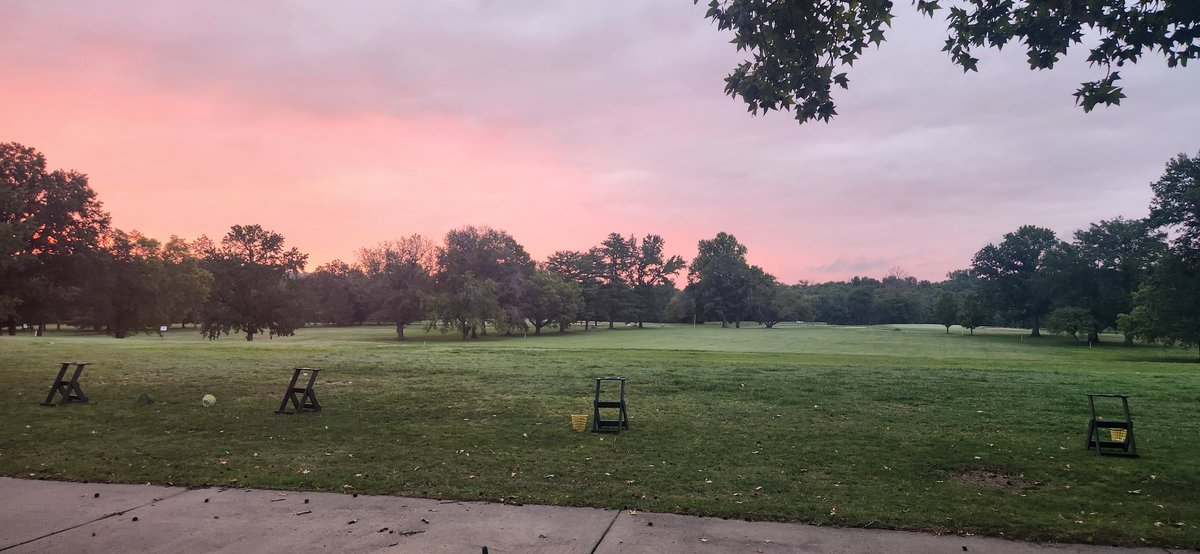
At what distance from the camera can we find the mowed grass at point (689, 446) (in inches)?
247

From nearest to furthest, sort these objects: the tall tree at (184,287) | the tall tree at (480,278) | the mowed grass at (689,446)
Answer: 1. the mowed grass at (689,446)
2. the tall tree at (184,287)
3. the tall tree at (480,278)

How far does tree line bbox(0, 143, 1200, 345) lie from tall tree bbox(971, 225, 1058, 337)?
0.65 ft

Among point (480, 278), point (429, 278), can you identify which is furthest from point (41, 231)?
point (480, 278)

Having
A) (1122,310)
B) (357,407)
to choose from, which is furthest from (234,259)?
(1122,310)

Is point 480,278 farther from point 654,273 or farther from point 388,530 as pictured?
point 388,530

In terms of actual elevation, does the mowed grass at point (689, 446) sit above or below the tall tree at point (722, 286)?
below

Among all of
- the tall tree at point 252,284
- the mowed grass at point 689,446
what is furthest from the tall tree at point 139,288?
the mowed grass at point 689,446

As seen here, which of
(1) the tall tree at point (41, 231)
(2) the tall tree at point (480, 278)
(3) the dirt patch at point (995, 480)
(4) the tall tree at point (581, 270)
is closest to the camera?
(3) the dirt patch at point (995, 480)

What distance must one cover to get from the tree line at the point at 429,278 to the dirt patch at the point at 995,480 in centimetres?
4075

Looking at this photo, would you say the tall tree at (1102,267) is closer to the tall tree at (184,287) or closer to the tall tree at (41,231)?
the tall tree at (41,231)

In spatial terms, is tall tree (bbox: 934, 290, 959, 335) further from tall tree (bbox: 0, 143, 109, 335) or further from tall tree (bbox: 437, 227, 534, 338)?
tall tree (bbox: 0, 143, 109, 335)

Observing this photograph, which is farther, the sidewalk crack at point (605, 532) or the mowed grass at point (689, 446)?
the mowed grass at point (689, 446)

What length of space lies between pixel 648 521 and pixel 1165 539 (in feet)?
14.5

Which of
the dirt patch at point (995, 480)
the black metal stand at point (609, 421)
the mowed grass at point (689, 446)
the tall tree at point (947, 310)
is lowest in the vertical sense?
the dirt patch at point (995, 480)
